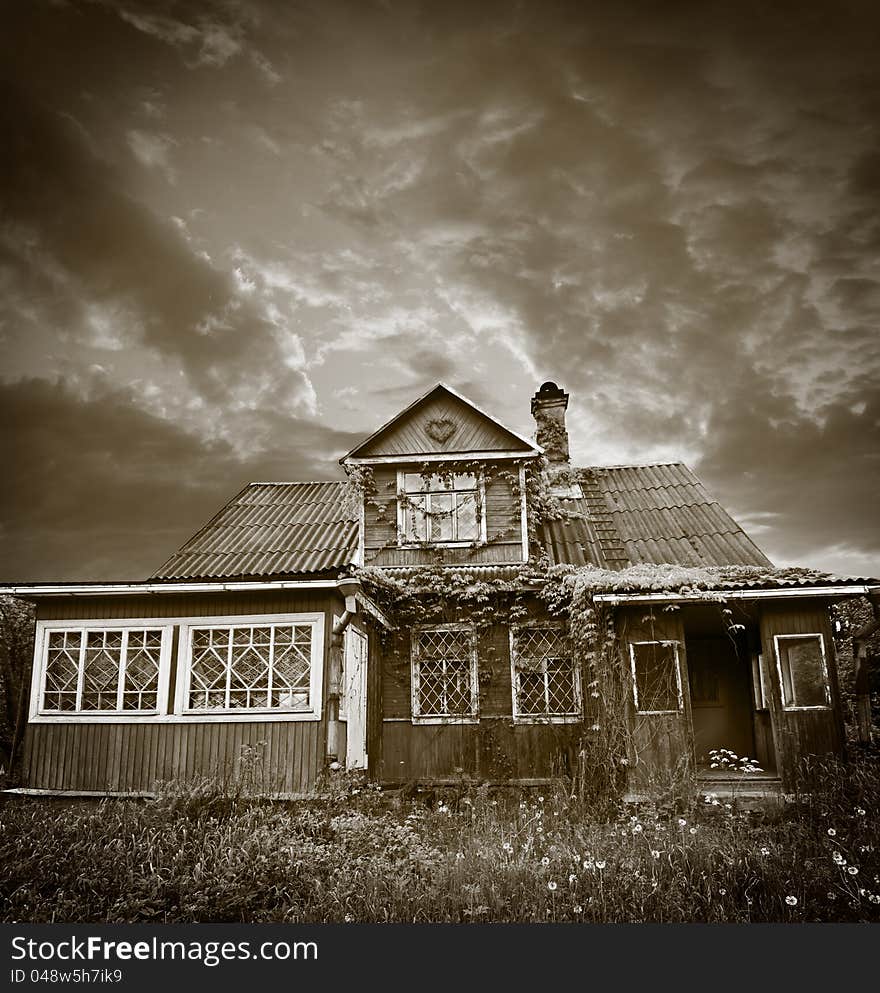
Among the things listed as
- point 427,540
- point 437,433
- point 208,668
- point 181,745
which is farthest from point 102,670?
point 437,433

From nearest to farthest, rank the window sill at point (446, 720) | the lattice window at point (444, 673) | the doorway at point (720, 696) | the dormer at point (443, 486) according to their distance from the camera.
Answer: the window sill at point (446, 720) < the lattice window at point (444, 673) < the doorway at point (720, 696) < the dormer at point (443, 486)

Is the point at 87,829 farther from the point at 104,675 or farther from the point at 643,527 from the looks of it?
the point at 643,527

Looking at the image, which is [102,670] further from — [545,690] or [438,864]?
[545,690]

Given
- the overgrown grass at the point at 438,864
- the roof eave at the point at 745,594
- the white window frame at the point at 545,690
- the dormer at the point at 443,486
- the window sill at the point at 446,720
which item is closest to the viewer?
the overgrown grass at the point at 438,864

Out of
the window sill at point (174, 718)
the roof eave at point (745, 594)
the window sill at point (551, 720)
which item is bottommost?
the window sill at point (551, 720)

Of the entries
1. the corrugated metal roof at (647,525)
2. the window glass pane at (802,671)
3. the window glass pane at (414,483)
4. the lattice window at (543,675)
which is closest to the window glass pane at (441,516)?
the window glass pane at (414,483)

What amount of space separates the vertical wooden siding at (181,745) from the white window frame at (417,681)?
283cm

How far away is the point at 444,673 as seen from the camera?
13211 millimetres

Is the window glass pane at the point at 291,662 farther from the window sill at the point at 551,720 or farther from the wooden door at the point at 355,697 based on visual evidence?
the window sill at the point at 551,720

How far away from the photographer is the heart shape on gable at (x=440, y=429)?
1400 centimetres

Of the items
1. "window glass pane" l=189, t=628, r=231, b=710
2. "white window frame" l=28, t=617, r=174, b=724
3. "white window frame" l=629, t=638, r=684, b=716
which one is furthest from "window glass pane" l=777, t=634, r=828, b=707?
"white window frame" l=28, t=617, r=174, b=724

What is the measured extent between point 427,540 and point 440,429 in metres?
2.14

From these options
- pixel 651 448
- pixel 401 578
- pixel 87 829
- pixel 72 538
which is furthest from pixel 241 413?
pixel 87 829

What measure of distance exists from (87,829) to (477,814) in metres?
4.20
